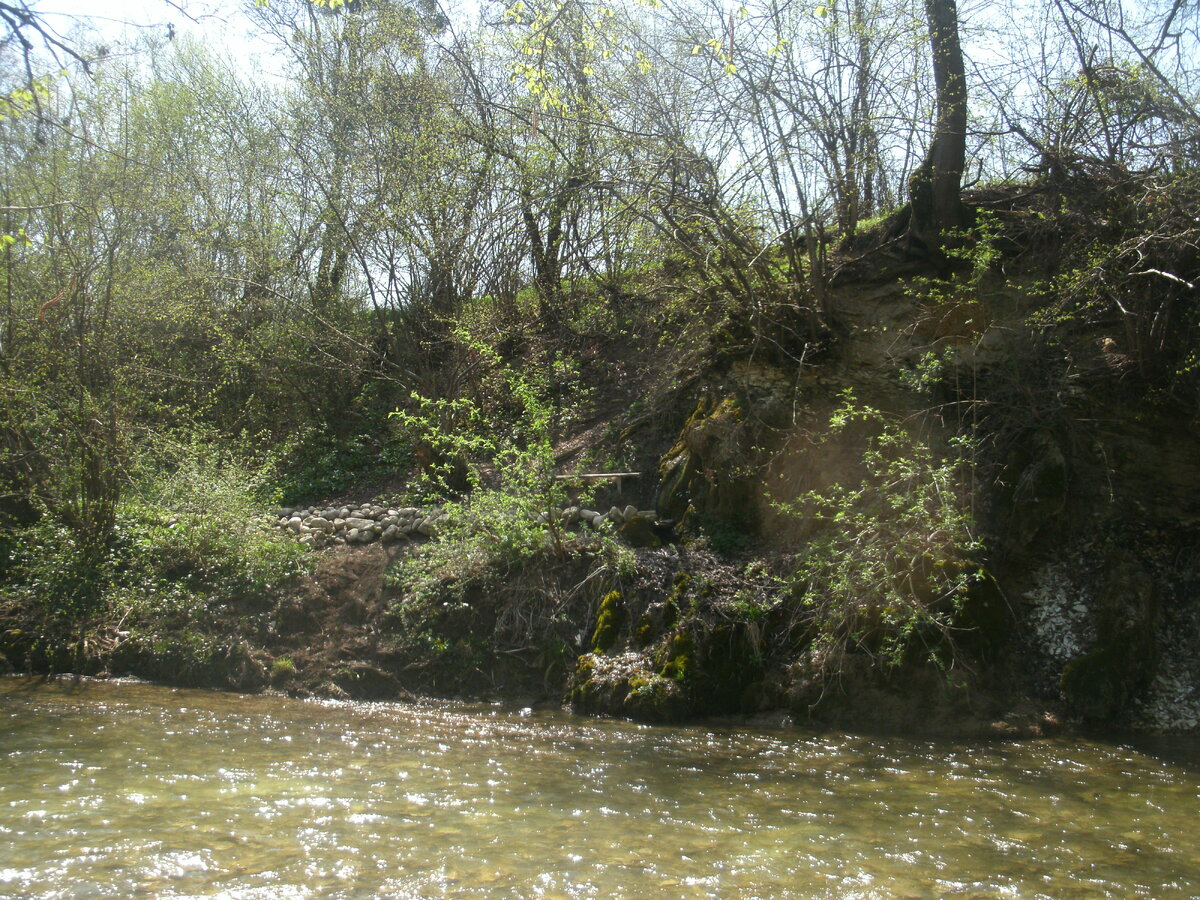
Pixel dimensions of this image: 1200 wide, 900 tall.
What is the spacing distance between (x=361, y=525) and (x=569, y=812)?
5902 mm

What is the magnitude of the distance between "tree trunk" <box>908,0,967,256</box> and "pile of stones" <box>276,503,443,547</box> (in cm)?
622

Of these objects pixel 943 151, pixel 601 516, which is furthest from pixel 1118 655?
pixel 943 151

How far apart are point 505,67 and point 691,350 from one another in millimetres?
5428

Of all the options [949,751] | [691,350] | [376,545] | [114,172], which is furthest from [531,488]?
[114,172]

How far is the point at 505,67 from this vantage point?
12.8 meters

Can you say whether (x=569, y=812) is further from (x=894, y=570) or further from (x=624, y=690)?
(x=894, y=570)

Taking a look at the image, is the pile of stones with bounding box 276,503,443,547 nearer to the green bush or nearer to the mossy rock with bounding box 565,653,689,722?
the mossy rock with bounding box 565,653,689,722

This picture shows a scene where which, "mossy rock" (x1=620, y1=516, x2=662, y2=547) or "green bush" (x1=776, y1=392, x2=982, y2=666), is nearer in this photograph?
"green bush" (x1=776, y1=392, x2=982, y2=666)

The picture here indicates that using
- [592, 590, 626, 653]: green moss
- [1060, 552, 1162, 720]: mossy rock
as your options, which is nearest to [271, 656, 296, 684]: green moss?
[592, 590, 626, 653]: green moss

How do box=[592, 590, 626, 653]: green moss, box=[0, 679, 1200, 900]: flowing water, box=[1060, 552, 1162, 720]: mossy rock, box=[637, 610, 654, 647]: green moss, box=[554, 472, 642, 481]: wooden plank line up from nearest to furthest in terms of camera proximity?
box=[0, 679, 1200, 900]: flowing water
box=[1060, 552, 1162, 720]: mossy rock
box=[637, 610, 654, 647]: green moss
box=[592, 590, 626, 653]: green moss
box=[554, 472, 642, 481]: wooden plank

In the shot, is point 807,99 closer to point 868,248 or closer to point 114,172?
point 868,248

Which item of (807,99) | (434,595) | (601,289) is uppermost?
(807,99)

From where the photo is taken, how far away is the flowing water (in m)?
4.11

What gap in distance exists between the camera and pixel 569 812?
16.4ft
